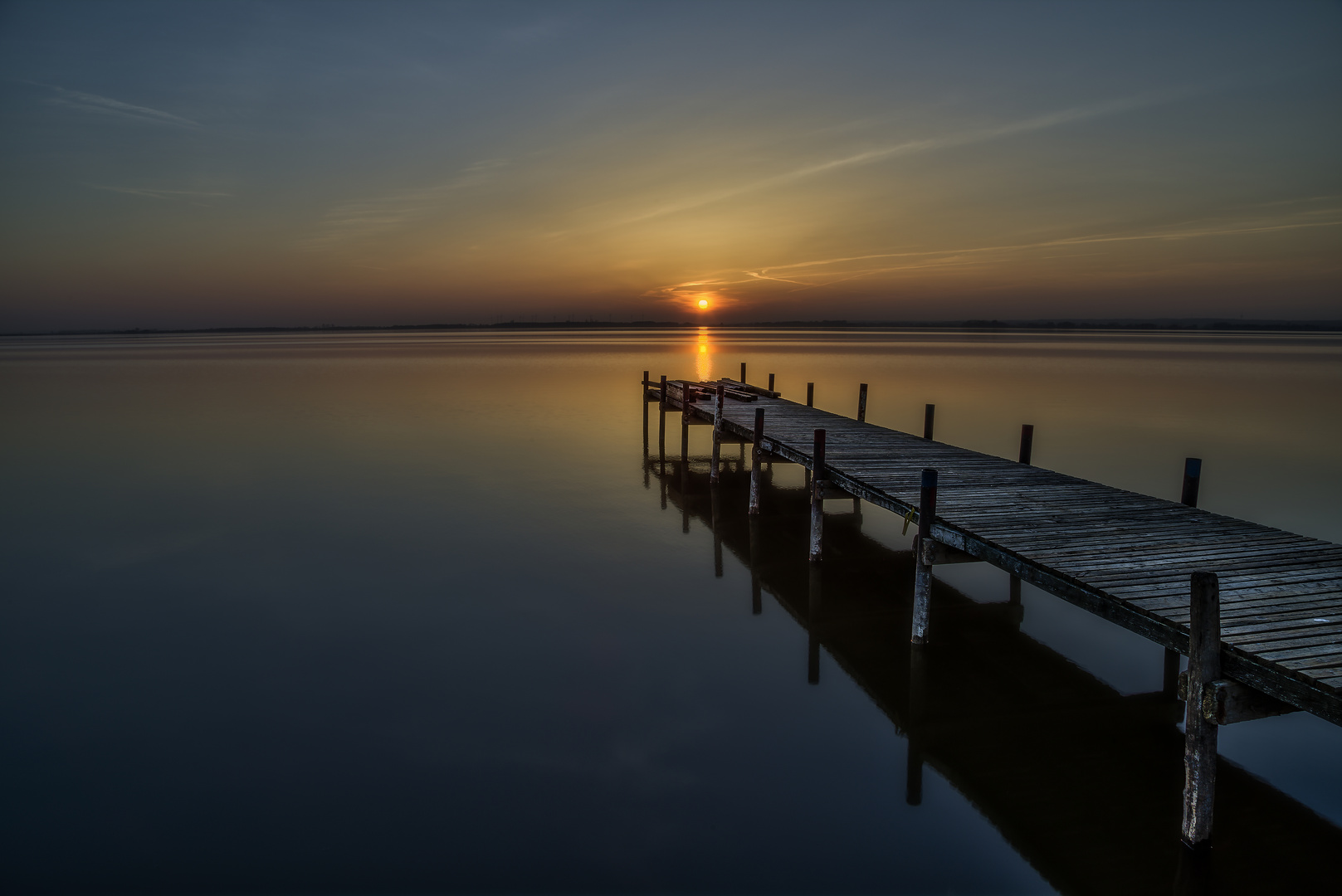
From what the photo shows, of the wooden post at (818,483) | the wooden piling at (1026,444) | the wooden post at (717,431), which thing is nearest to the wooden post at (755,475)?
the wooden post at (717,431)

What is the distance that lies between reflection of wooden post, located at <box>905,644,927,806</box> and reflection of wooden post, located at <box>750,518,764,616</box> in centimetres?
241

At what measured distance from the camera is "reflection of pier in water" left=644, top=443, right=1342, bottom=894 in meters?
5.29

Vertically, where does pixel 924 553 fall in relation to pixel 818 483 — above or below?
below

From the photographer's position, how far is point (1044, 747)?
6801 mm

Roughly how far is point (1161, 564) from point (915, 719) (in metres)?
2.75

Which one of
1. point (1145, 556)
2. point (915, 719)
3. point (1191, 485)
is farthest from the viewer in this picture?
point (1191, 485)

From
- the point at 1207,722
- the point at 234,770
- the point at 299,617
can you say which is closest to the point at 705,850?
the point at 1207,722

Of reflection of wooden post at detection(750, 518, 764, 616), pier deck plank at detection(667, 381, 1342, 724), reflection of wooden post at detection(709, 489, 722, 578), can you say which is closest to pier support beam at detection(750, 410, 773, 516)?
reflection of wooden post at detection(750, 518, 764, 616)

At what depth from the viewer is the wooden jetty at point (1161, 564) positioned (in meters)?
4.98

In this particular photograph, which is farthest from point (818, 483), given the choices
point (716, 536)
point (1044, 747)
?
point (1044, 747)

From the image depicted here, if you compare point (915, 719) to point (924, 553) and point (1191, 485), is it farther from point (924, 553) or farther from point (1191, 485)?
point (1191, 485)

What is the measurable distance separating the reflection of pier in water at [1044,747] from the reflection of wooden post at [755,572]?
64 millimetres

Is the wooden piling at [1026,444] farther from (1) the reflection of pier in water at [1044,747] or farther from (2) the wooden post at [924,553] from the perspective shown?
(2) the wooden post at [924,553]

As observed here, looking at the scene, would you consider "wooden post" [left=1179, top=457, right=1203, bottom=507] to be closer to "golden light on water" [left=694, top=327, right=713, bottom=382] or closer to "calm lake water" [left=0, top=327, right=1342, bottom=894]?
"calm lake water" [left=0, top=327, right=1342, bottom=894]
